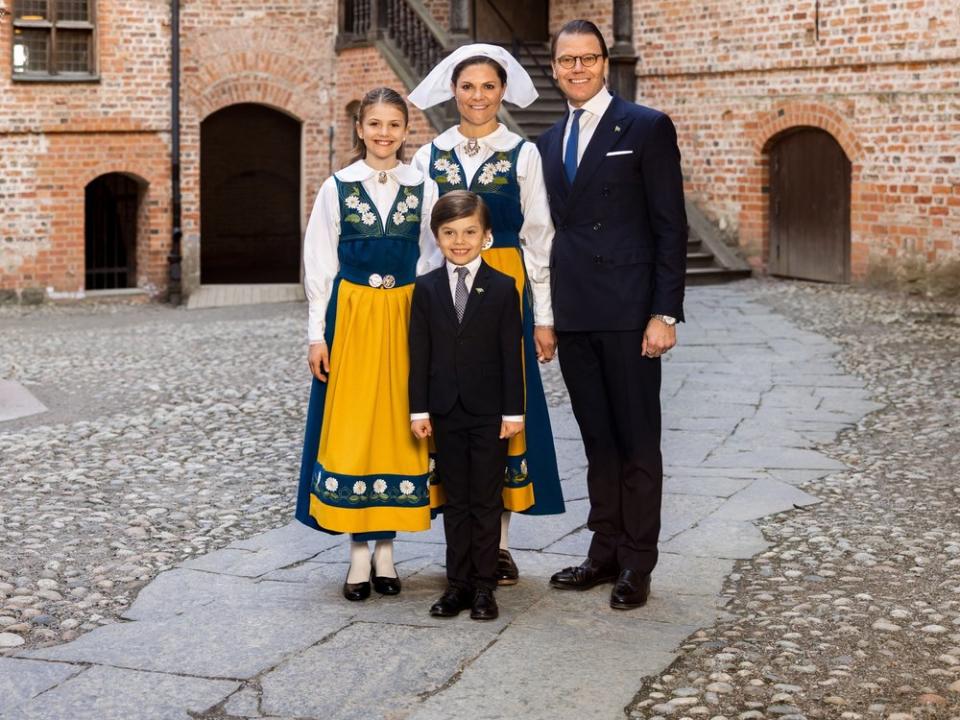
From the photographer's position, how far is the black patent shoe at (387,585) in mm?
4812

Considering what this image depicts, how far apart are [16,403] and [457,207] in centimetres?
559

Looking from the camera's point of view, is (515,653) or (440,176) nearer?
(515,653)

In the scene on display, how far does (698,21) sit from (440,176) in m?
12.0

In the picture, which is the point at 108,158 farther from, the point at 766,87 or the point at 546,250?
the point at 546,250

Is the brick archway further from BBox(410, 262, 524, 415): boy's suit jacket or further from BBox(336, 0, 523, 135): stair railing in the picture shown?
BBox(410, 262, 524, 415): boy's suit jacket

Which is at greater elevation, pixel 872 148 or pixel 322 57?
pixel 322 57

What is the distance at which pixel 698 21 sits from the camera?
635 inches

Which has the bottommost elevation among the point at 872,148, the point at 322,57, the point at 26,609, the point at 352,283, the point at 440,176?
the point at 26,609

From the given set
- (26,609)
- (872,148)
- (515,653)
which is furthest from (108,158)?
(515,653)

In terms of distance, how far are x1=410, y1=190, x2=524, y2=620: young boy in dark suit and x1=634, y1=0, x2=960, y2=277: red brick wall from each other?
10.6m

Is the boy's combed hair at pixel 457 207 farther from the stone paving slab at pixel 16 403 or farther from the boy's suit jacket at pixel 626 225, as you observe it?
the stone paving slab at pixel 16 403

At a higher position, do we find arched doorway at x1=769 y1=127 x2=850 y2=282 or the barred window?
the barred window

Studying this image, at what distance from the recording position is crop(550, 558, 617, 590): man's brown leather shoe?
4.83 meters

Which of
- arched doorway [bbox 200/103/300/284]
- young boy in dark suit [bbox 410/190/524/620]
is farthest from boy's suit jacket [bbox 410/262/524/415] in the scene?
arched doorway [bbox 200/103/300/284]
